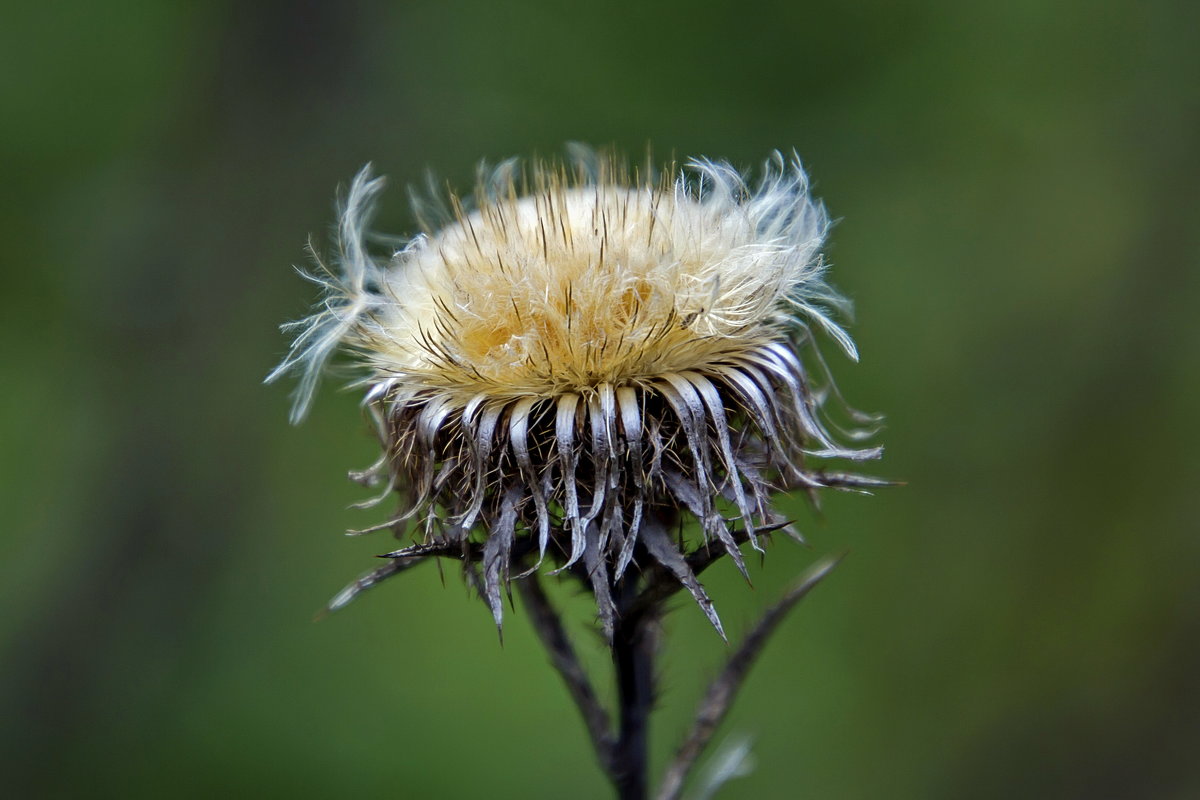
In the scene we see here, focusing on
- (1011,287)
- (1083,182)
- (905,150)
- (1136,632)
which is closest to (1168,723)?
(1136,632)

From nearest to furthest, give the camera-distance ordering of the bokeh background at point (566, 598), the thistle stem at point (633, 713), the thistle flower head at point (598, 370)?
the thistle flower head at point (598, 370), the thistle stem at point (633, 713), the bokeh background at point (566, 598)

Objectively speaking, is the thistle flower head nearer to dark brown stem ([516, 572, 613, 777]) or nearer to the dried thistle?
the dried thistle

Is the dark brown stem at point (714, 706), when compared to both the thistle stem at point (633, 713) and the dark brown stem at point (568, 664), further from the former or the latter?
the dark brown stem at point (568, 664)

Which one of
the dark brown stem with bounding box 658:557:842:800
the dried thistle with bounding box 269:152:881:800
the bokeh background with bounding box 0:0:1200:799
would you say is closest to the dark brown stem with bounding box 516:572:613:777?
the dried thistle with bounding box 269:152:881:800

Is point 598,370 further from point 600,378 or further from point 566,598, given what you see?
point 566,598

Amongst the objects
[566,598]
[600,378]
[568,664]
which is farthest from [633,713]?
[566,598]

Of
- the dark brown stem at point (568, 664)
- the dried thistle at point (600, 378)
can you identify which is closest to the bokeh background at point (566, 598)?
the dark brown stem at point (568, 664)

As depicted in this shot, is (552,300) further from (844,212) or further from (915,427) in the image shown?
(844,212)
